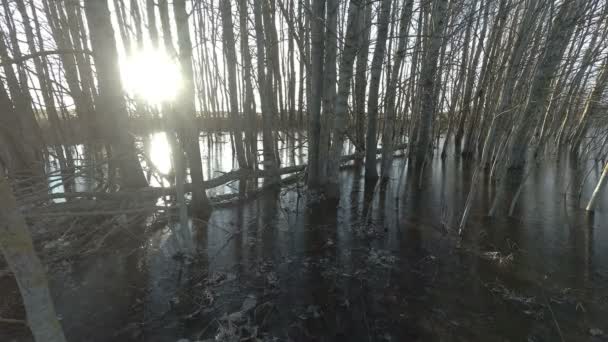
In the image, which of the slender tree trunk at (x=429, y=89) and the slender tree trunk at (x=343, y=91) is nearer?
the slender tree trunk at (x=343, y=91)

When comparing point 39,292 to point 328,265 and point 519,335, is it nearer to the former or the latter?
point 328,265

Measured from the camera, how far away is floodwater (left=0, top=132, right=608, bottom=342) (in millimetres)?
2713

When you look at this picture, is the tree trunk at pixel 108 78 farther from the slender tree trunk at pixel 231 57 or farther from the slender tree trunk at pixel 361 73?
the slender tree trunk at pixel 361 73

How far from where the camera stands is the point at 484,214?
5570mm

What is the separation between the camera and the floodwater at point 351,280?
8.90 feet

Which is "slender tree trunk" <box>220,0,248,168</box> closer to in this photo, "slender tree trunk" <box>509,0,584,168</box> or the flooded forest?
the flooded forest

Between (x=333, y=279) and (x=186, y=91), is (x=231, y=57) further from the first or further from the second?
(x=333, y=279)

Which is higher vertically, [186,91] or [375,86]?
[375,86]

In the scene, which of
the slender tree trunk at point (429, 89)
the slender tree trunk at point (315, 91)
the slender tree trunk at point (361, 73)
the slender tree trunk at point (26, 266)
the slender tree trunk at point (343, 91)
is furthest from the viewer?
the slender tree trunk at point (361, 73)

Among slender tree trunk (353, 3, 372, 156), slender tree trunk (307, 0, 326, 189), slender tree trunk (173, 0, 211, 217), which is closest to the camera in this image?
slender tree trunk (173, 0, 211, 217)

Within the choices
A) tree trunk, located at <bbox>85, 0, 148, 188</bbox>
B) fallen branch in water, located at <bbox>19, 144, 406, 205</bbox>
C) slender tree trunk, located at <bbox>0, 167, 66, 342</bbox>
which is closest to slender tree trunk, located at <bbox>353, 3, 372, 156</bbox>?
fallen branch in water, located at <bbox>19, 144, 406, 205</bbox>

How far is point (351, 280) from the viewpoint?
345 cm

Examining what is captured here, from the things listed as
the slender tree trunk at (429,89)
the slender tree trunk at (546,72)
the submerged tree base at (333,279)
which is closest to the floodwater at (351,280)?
the submerged tree base at (333,279)

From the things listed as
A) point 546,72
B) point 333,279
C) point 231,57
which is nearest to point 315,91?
point 231,57
